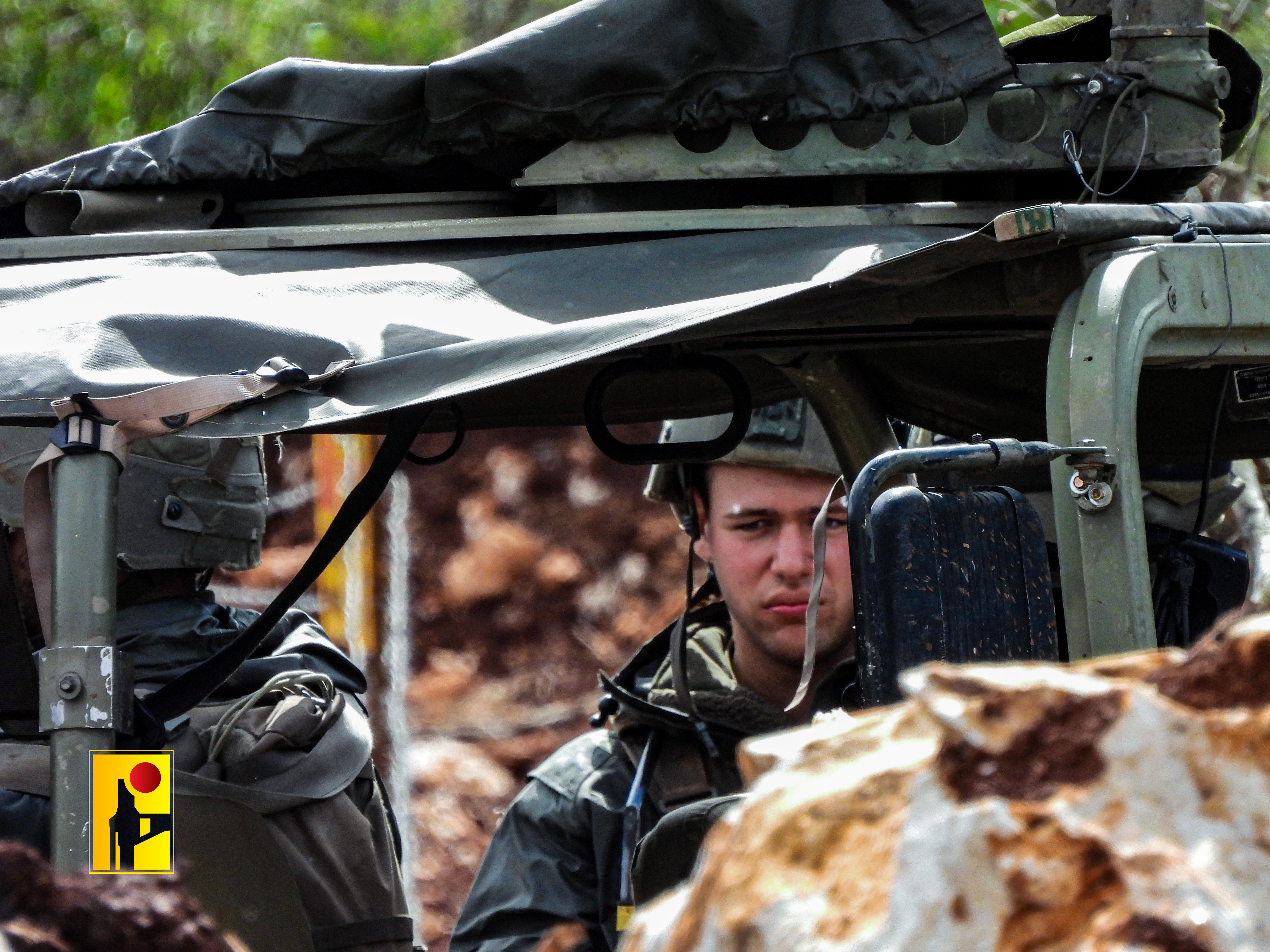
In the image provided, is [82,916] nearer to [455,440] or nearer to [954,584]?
[954,584]

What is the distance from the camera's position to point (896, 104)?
2.93m

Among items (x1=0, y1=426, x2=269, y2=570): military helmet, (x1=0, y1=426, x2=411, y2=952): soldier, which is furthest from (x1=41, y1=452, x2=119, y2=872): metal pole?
(x1=0, y1=426, x2=269, y2=570): military helmet

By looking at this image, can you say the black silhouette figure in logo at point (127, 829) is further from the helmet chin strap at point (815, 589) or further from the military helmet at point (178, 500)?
the military helmet at point (178, 500)

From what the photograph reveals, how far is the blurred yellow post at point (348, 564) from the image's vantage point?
9484 mm

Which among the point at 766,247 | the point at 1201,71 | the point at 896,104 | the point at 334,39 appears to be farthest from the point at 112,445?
the point at 334,39

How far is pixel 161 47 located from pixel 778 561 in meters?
7.02

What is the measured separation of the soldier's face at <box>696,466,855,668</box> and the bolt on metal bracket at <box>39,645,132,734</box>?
176 cm

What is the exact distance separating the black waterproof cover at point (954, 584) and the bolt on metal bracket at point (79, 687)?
1.11m

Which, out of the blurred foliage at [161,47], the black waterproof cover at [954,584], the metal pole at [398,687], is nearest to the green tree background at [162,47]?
the blurred foliage at [161,47]

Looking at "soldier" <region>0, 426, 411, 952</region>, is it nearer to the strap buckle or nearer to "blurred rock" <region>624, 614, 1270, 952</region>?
the strap buckle

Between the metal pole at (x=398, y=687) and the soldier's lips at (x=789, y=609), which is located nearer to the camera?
the soldier's lips at (x=789, y=609)

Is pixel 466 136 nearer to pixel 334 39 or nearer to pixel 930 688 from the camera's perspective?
pixel 930 688

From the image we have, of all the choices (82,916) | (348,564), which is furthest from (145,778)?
(348,564)

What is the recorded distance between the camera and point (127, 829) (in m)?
2.68
